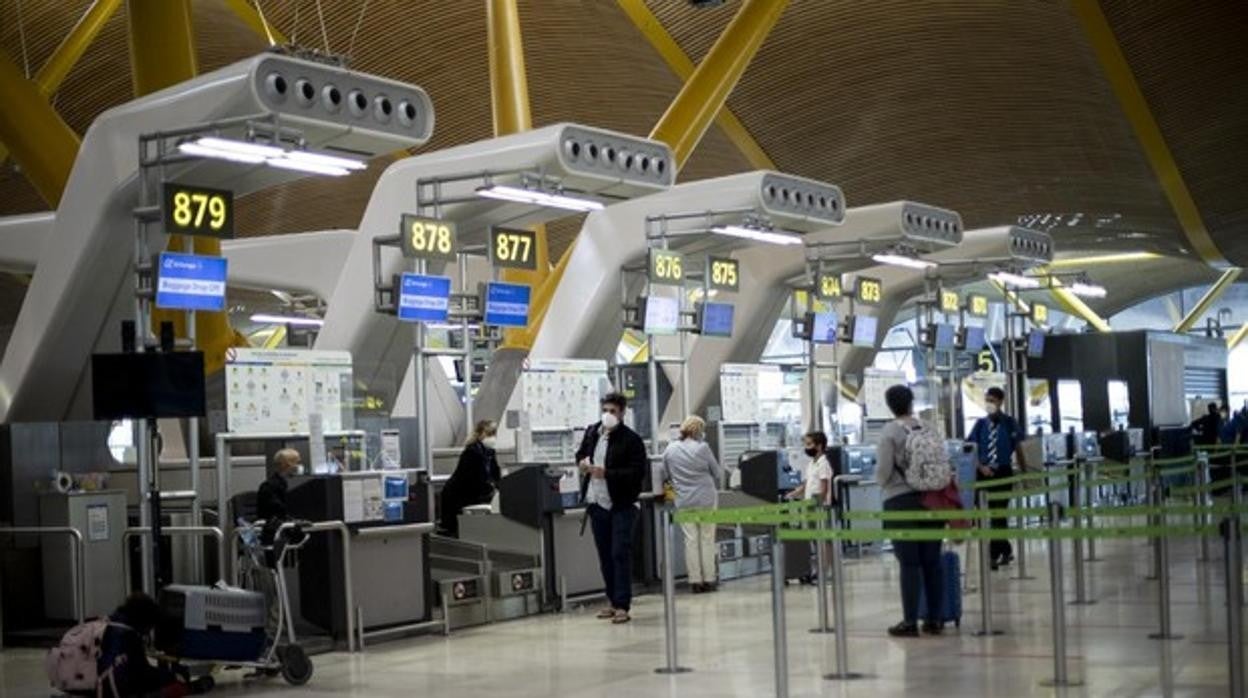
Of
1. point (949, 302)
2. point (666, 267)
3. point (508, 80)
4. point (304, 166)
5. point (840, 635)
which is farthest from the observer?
point (949, 302)

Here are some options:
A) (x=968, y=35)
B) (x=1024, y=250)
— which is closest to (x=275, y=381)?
(x=1024, y=250)

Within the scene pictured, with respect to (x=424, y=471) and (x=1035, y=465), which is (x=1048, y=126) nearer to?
(x=1035, y=465)

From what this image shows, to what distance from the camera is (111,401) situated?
36.2 ft

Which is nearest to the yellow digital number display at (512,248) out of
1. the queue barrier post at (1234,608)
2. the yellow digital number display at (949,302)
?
the queue barrier post at (1234,608)

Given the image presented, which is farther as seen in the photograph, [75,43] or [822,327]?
[75,43]

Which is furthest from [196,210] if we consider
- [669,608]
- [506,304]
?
[506,304]

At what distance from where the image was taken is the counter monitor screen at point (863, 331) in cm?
2366

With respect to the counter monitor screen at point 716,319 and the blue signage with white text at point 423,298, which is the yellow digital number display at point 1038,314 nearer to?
the counter monitor screen at point 716,319

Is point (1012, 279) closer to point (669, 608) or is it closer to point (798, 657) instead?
point (798, 657)

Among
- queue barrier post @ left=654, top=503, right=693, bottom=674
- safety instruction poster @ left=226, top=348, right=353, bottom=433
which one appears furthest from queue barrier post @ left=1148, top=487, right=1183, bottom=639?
safety instruction poster @ left=226, top=348, right=353, bottom=433

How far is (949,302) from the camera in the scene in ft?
81.8

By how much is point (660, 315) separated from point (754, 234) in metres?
1.34

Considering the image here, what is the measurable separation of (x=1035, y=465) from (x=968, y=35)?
12259mm

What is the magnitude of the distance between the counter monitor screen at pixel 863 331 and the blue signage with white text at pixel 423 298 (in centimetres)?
971
